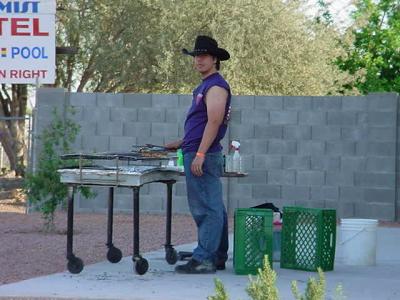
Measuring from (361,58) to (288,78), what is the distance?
448 cm

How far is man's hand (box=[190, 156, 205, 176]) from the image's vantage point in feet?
31.0

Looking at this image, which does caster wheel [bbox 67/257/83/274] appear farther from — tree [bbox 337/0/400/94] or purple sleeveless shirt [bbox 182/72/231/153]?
tree [bbox 337/0/400/94]

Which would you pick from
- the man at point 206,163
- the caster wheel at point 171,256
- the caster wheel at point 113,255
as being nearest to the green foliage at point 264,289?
the man at point 206,163

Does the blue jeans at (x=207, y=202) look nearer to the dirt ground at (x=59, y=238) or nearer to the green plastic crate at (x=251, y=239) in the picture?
the green plastic crate at (x=251, y=239)

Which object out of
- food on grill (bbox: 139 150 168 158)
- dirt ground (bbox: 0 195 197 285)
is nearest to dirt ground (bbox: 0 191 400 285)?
dirt ground (bbox: 0 195 197 285)

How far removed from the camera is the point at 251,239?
988 centimetres

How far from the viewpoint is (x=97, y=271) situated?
9.91 m

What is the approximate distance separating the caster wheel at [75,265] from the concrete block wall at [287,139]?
7.39 meters

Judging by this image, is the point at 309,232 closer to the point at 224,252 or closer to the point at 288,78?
the point at 224,252

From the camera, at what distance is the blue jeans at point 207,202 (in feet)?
31.7

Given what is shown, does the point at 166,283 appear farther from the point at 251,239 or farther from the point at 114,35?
the point at 114,35

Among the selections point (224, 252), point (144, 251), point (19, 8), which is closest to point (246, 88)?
point (19, 8)

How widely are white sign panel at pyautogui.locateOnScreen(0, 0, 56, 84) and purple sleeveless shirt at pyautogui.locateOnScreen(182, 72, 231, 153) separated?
8.65m

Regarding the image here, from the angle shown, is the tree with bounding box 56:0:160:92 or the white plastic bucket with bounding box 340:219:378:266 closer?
the white plastic bucket with bounding box 340:219:378:266
